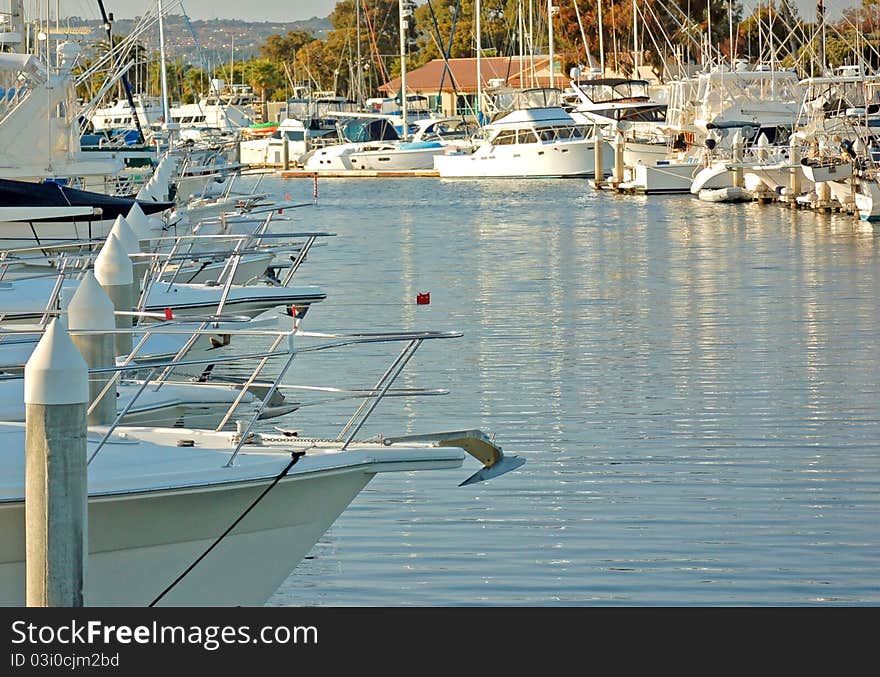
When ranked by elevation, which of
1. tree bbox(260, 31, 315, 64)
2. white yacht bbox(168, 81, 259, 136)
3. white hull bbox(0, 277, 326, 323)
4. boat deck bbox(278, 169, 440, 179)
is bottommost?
boat deck bbox(278, 169, 440, 179)

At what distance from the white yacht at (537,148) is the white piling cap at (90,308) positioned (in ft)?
206

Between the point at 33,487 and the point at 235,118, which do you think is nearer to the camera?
the point at 33,487

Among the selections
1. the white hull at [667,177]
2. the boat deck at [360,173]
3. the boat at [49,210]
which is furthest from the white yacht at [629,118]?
the boat at [49,210]

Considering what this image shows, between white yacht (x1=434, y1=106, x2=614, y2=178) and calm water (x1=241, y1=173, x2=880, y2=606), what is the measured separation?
37.7m

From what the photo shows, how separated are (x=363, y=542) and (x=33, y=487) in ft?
14.6

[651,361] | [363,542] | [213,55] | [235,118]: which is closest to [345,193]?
[235,118]

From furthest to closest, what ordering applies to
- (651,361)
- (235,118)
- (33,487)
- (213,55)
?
(213,55), (235,118), (651,361), (33,487)

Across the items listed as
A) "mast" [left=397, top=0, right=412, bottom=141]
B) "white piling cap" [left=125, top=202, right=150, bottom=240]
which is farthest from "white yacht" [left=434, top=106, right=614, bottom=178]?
"white piling cap" [left=125, top=202, right=150, bottom=240]

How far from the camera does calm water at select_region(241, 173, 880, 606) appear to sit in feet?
36.4

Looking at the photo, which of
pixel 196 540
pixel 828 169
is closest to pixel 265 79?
pixel 828 169

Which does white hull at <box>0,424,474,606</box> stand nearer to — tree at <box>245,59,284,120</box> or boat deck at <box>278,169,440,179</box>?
boat deck at <box>278,169,440,179</box>

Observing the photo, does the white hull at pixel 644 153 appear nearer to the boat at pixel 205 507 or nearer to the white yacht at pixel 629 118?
the white yacht at pixel 629 118
